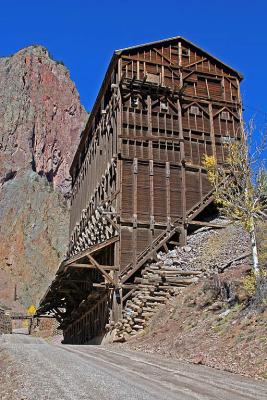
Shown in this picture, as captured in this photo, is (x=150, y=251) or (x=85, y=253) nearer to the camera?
(x=85, y=253)

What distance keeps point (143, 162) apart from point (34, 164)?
348 feet

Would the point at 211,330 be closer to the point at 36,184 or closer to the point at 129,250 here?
the point at 129,250

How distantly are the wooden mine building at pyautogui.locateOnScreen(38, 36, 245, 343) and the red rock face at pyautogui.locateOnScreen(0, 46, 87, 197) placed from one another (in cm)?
9747

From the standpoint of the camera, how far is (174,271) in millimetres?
23406

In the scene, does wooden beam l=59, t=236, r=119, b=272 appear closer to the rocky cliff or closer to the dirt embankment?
the dirt embankment

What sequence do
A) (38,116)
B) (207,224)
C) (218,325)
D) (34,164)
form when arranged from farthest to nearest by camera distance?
(38,116) < (34,164) < (207,224) < (218,325)

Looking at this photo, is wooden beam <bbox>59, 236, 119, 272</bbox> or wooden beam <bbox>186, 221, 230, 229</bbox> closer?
wooden beam <bbox>59, 236, 119, 272</bbox>

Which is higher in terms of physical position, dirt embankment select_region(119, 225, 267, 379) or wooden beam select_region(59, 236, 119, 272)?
wooden beam select_region(59, 236, 119, 272)

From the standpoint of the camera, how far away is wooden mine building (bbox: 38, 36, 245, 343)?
2694cm

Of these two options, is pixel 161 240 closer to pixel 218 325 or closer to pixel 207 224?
pixel 207 224

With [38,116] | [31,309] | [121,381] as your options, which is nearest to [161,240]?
[121,381]

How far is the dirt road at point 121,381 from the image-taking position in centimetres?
864

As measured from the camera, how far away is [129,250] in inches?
1048

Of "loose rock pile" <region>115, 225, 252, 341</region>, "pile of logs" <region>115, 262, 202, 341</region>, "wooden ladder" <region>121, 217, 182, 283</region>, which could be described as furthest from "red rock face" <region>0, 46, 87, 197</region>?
"pile of logs" <region>115, 262, 202, 341</region>
